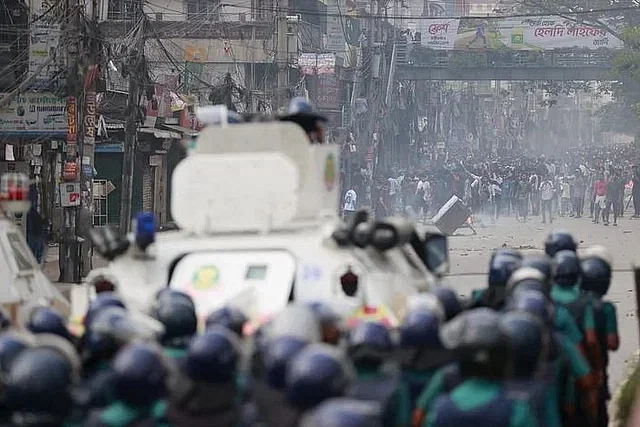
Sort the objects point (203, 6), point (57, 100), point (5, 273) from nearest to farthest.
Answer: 1. point (5, 273)
2. point (57, 100)
3. point (203, 6)

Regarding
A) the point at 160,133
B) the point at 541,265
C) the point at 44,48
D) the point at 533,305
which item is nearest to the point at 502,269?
the point at 541,265

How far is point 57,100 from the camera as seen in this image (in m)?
25.5

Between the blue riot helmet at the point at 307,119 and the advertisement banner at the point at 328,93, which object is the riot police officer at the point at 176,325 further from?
the advertisement banner at the point at 328,93

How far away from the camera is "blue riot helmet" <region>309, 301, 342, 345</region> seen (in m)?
7.17

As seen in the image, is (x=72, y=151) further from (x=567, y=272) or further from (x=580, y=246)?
(x=567, y=272)

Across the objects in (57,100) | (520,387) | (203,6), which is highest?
(203,6)

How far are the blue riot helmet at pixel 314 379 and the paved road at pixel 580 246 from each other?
28.0 feet

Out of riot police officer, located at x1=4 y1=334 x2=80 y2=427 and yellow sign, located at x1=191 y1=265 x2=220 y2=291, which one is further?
yellow sign, located at x1=191 y1=265 x2=220 y2=291

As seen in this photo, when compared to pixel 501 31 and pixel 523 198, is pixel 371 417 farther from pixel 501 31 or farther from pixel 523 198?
pixel 501 31

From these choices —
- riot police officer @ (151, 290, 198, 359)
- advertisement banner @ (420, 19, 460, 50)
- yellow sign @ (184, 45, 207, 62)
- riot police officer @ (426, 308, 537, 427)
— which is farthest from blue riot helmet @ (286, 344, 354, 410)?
advertisement banner @ (420, 19, 460, 50)

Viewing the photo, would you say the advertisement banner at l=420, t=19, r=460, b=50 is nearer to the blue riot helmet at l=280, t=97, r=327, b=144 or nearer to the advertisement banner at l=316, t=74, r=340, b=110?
the advertisement banner at l=316, t=74, r=340, b=110

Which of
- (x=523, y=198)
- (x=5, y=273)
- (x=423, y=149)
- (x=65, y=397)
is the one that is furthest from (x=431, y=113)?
(x=65, y=397)

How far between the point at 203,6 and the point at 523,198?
16.0 m

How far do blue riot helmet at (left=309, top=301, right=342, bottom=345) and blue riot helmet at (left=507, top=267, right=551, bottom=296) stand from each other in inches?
63.4
